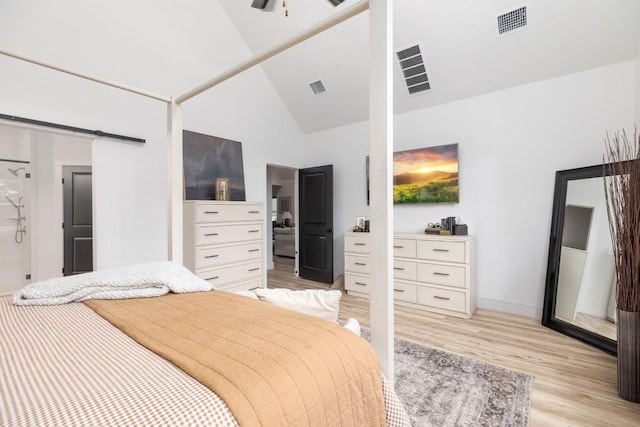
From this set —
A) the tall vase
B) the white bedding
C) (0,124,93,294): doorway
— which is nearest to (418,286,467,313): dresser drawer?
the tall vase

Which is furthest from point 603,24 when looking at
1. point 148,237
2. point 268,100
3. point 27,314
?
point 148,237

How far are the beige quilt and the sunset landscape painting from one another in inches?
123

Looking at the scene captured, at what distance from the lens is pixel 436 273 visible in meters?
3.29

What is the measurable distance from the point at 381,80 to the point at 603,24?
302 centimetres

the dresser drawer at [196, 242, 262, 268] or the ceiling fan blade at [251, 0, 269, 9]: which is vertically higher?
the ceiling fan blade at [251, 0, 269, 9]

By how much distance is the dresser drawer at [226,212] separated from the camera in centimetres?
304

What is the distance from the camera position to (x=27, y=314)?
118 cm

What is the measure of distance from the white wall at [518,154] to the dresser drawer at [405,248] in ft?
1.71

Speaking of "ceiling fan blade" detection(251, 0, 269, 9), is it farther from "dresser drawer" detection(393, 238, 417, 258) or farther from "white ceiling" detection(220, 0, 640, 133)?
"dresser drawer" detection(393, 238, 417, 258)

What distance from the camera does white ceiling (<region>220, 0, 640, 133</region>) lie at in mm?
2619

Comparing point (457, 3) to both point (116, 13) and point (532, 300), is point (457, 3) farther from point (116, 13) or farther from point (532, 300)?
point (116, 13)

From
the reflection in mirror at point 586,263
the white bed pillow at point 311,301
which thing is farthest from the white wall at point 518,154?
the white bed pillow at point 311,301

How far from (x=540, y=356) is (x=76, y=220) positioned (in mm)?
5860

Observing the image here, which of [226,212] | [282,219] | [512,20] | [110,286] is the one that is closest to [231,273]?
[226,212]
